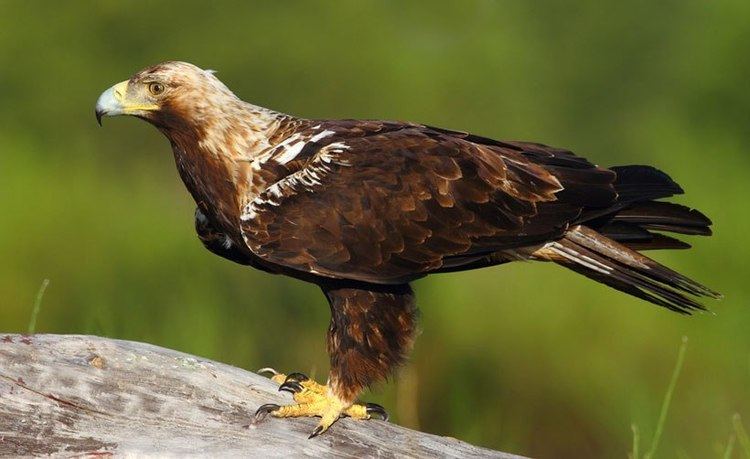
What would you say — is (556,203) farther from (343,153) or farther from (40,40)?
(40,40)

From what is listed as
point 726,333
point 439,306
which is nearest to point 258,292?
point 439,306

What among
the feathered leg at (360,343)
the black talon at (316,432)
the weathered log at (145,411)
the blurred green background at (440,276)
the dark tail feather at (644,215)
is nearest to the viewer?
the weathered log at (145,411)

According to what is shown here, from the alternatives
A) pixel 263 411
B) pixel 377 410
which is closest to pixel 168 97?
pixel 263 411

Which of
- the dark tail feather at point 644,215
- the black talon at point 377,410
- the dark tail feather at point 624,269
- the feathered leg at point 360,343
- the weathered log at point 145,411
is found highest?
the dark tail feather at point 644,215

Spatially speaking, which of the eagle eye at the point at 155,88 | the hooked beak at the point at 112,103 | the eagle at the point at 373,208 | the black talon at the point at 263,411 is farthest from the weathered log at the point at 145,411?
the eagle eye at the point at 155,88

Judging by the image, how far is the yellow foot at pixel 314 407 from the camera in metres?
4.59

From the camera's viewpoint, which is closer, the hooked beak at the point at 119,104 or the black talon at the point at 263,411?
the black talon at the point at 263,411

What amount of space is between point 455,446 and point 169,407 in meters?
0.98

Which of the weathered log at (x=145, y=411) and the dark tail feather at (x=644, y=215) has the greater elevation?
the dark tail feather at (x=644, y=215)

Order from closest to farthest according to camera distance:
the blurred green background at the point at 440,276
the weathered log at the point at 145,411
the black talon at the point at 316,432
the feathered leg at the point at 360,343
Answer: the weathered log at the point at 145,411, the black talon at the point at 316,432, the feathered leg at the point at 360,343, the blurred green background at the point at 440,276

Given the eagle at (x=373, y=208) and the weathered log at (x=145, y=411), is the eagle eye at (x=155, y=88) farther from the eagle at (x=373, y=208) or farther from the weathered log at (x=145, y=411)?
the weathered log at (x=145, y=411)

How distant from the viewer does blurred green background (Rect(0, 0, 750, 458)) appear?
7.75 metres

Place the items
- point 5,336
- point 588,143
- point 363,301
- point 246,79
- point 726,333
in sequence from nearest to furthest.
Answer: point 5,336 < point 363,301 < point 726,333 < point 588,143 < point 246,79

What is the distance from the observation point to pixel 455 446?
4566 millimetres
